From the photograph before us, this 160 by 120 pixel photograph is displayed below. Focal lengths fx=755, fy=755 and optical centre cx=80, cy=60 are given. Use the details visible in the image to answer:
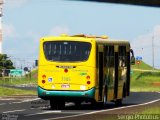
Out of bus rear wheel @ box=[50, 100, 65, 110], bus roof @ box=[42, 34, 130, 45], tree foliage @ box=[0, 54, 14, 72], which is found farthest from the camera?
tree foliage @ box=[0, 54, 14, 72]

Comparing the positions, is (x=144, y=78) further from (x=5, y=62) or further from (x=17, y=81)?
(x=5, y=62)

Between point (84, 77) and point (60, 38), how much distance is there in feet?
6.07

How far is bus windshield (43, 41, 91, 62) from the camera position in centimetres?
3012

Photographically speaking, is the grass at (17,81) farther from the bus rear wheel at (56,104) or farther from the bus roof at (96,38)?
the bus rear wheel at (56,104)

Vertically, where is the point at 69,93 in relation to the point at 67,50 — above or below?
below

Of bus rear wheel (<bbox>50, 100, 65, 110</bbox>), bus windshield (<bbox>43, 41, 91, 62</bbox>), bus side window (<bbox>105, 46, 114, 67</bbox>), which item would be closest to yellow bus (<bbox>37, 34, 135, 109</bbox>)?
bus windshield (<bbox>43, 41, 91, 62</bbox>)

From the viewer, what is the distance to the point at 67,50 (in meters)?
30.1

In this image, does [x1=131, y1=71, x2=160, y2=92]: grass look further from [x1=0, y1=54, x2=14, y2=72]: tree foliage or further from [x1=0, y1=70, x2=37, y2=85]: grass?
[x1=0, y1=54, x2=14, y2=72]: tree foliage

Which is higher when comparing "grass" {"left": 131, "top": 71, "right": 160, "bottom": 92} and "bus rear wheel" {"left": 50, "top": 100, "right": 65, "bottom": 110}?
"bus rear wheel" {"left": 50, "top": 100, "right": 65, "bottom": 110}

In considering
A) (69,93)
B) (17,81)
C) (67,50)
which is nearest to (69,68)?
(67,50)

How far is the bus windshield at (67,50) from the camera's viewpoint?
3012cm

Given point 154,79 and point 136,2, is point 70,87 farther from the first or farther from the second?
point 154,79

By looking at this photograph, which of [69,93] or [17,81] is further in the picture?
[17,81]

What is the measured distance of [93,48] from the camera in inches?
1192
